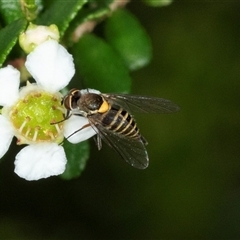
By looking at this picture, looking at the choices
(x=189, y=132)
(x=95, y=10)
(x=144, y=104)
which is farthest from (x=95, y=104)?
(x=189, y=132)

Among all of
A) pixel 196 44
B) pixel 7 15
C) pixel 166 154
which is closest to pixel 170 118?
pixel 166 154

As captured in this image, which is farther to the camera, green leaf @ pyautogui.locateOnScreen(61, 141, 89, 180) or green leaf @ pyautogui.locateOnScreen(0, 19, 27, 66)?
green leaf @ pyautogui.locateOnScreen(61, 141, 89, 180)

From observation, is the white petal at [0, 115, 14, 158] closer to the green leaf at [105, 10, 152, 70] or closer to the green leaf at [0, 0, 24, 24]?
the green leaf at [0, 0, 24, 24]

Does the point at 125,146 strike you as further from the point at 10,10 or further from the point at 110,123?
the point at 10,10

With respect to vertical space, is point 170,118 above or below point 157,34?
below

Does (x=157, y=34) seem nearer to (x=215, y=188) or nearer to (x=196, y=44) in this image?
(x=196, y=44)

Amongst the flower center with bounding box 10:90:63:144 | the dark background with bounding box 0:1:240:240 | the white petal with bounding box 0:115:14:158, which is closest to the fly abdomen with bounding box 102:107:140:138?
the flower center with bounding box 10:90:63:144

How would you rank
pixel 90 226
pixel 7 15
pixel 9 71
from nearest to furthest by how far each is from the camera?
1. pixel 9 71
2. pixel 7 15
3. pixel 90 226
